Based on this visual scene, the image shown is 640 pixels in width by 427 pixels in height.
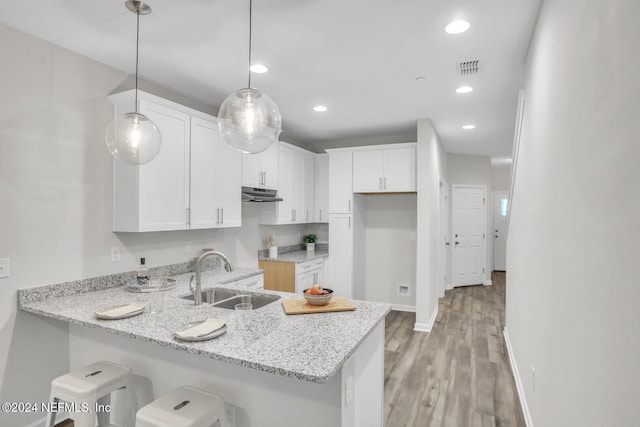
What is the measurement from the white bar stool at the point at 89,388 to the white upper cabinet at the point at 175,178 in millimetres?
1143

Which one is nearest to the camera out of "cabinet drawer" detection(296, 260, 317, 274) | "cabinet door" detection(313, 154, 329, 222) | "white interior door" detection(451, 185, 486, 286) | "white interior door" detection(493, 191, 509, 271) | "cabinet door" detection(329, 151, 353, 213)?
"cabinet drawer" detection(296, 260, 317, 274)

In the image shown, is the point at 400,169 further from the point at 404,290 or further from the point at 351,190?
the point at 404,290

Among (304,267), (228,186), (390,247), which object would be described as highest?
(228,186)

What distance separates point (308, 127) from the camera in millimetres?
4930

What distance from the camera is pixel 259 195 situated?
164 inches

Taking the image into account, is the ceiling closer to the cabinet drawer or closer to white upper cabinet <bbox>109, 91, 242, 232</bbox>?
white upper cabinet <bbox>109, 91, 242, 232</bbox>

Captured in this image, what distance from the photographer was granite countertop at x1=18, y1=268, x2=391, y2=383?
1428 mm

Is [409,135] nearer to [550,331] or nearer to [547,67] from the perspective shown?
[547,67]

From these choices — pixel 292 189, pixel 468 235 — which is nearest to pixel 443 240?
pixel 468 235

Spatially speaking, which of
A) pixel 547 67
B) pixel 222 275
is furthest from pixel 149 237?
pixel 547 67

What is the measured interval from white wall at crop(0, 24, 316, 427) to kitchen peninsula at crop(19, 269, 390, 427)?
18cm

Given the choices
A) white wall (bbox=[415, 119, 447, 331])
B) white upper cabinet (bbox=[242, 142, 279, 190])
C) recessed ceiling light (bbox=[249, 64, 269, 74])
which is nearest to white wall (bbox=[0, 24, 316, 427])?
recessed ceiling light (bbox=[249, 64, 269, 74])

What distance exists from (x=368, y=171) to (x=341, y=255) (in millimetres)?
1300

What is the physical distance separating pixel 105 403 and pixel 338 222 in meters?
3.59
